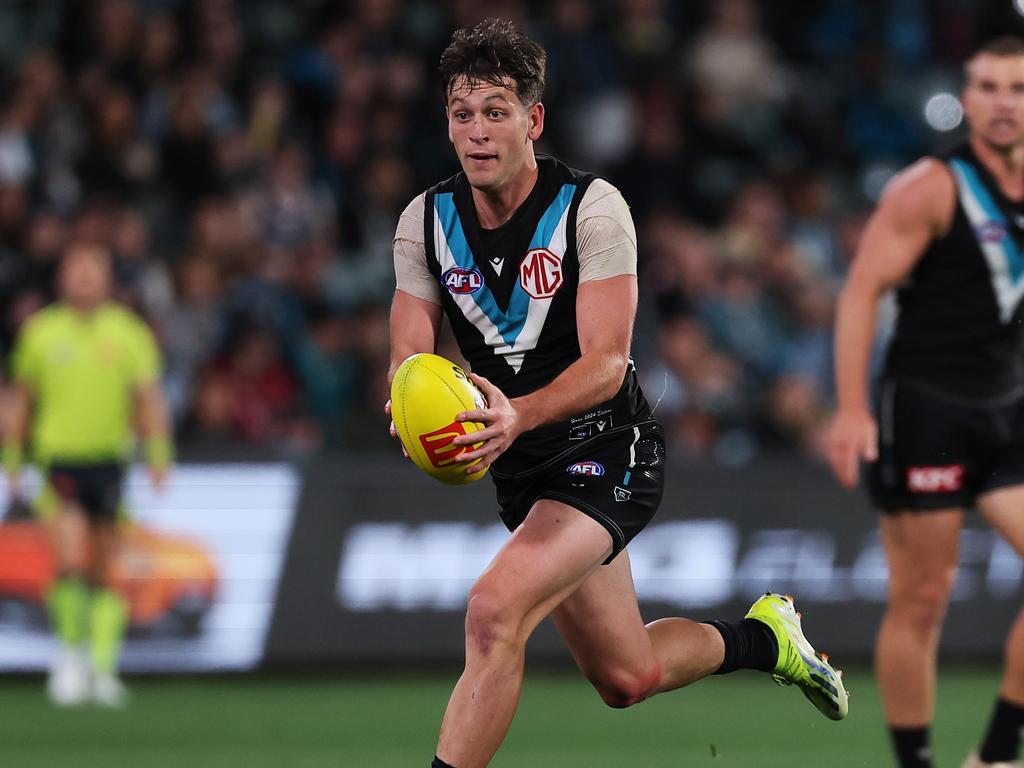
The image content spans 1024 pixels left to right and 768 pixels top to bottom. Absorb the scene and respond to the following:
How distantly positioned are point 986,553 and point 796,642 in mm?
5376

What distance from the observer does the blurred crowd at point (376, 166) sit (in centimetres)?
1272

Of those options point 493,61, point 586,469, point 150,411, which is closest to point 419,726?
point 150,411

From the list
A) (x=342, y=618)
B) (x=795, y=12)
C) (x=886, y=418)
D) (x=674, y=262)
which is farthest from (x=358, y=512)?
(x=795, y=12)

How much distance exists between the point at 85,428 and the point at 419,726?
3239 mm

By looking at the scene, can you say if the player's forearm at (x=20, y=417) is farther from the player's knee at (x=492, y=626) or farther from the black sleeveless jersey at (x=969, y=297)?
the player's knee at (x=492, y=626)

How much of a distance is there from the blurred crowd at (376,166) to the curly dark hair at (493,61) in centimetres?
627

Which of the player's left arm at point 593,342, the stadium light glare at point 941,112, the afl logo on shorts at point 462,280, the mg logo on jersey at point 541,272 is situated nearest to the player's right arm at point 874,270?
the player's left arm at point 593,342

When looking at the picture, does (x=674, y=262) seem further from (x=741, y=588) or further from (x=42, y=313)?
(x=42, y=313)

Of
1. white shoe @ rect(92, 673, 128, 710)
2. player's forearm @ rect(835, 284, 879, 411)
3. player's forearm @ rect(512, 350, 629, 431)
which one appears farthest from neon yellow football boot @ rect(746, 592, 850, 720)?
white shoe @ rect(92, 673, 128, 710)

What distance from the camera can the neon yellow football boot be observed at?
6.13 metres

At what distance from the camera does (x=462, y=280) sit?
18.0 ft

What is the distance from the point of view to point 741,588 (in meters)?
11.1

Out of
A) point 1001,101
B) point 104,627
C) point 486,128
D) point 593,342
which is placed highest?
point 1001,101

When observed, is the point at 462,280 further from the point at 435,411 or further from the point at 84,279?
the point at 84,279
